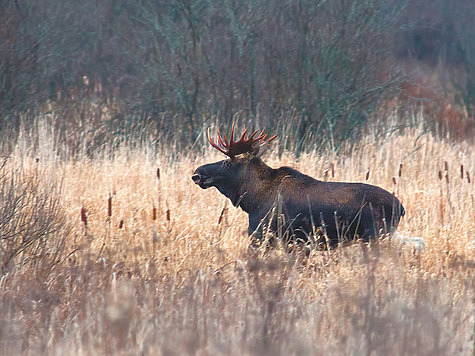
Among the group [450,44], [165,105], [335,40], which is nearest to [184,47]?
[165,105]

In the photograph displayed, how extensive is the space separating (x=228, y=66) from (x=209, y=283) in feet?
25.6

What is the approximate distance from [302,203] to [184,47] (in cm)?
667

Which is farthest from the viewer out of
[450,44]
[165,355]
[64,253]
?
[450,44]

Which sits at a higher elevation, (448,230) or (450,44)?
(450,44)

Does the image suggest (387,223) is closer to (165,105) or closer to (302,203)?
(302,203)

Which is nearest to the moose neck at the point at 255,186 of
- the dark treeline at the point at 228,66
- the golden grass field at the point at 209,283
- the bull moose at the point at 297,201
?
the bull moose at the point at 297,201

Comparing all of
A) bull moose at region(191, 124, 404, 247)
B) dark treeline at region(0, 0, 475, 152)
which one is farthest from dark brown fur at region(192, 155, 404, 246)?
dark treeline at region(0, 0, 475, 152)

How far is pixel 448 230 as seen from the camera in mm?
6535

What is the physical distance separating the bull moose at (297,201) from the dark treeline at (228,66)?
438 cm

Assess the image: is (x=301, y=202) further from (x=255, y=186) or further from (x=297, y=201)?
(x=255, y=186)

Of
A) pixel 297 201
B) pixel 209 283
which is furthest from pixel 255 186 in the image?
pixel 209 283

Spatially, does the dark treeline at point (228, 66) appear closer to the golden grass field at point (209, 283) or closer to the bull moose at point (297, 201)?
the golden grass field at point (209, 283)

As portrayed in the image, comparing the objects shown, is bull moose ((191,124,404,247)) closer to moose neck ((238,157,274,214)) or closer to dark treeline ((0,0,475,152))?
moose neck ((238,157,274,214))

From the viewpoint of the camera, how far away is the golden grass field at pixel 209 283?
3.68 meters
